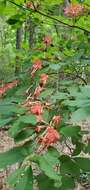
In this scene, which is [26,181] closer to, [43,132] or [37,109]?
[43,132]

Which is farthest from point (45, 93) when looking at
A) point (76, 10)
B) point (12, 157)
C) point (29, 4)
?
point (76, 10)

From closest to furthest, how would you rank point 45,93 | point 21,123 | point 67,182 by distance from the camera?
point 21,123
point 67,182
point 45,93

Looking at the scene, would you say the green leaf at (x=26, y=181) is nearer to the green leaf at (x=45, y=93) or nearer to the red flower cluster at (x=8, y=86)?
the green leaf at (x=45, y=93)

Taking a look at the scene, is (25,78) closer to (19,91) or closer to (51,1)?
(19,91)

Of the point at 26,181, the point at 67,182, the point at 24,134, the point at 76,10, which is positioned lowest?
the point at 67,182

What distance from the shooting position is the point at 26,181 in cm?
132

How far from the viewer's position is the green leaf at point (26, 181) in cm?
132

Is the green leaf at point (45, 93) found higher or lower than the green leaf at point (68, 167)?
higher

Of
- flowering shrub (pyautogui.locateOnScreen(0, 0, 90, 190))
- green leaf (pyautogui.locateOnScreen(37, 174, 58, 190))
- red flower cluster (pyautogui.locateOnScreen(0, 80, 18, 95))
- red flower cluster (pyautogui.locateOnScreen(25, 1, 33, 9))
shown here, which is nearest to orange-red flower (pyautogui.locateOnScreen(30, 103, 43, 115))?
flowering shrub (pyautogui.locateOnScreen(0, 0, 90, 190))

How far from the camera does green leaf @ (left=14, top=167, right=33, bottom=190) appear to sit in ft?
4.33

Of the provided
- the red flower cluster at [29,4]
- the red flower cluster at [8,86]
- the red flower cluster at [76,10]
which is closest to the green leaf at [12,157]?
the red flower cluster at [8,86]

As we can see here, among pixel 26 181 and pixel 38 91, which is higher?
pixel 38 91

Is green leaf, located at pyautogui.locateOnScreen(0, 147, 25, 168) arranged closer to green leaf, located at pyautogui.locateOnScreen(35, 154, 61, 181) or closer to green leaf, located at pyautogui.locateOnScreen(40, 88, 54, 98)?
green leaf, located at pyautogui.locateOnScreen(35, 154, 61, 181)

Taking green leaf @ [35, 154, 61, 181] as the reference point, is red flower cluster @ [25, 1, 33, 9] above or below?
above
